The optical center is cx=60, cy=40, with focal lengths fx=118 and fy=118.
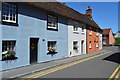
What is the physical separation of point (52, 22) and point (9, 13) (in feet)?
16.9

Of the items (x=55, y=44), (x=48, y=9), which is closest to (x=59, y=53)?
(x=55, y=44)

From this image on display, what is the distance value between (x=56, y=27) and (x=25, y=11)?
4.63 meters

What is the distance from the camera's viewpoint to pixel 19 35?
9.16 metres

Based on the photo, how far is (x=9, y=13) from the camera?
8773 mm

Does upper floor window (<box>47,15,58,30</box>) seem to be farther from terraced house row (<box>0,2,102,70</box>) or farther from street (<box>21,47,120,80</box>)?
street (<box>21,47,120,80</box>)

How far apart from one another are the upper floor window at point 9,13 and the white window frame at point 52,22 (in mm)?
4092

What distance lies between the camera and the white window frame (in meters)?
12.5

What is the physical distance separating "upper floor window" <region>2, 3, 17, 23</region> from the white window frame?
4.09 m

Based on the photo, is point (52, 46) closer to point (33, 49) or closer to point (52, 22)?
point (52, 22)

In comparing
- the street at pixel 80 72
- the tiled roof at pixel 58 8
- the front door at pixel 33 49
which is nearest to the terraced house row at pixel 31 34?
the front door at pixel 33 49

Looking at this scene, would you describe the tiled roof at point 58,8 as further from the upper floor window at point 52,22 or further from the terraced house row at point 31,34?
the upper floor window at point 52,22

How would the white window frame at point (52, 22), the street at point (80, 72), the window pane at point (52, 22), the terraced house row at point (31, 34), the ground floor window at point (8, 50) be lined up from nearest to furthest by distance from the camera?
1. the street at point (80, 72)
2. the ground floor window at point (8, 50)
3. the terraced house row at point (31, 34)
4. the white window frame at point (52, 22)
5. the window pane at point (52, 22)

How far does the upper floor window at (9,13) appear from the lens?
8.51 metres

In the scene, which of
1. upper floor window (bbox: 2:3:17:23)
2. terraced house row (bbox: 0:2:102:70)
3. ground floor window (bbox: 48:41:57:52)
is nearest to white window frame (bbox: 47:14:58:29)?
terraced house row (bbox: 0:2:102:70)
